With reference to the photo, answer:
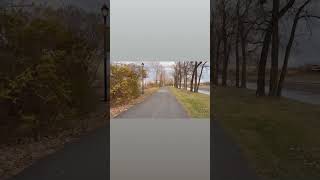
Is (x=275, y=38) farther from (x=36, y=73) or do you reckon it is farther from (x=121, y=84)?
(x=36, y=73)

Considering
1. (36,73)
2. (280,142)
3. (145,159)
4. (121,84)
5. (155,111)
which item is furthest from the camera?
(121,84)

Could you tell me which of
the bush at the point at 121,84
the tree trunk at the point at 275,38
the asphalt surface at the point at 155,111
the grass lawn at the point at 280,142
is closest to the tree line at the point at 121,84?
the bush at the point at 121,84

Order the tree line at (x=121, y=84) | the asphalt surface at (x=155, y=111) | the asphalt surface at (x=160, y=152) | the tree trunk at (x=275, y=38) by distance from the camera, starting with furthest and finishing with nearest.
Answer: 1. the tree trunk at (x=275, y=38)
2. the tree line at (x=121, y=84)
3. the asphalt surface at (x=155, y=111)
4. the asphalt surface at (x=160, y=152)

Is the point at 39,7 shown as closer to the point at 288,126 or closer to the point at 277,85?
the point at 288,126

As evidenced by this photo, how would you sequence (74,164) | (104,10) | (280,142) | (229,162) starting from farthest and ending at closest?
(104,10) < (280,142) < (229,162) < (74,164)

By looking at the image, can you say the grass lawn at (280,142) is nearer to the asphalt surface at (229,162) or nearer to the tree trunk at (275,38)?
the asphalt surface at (229,162)

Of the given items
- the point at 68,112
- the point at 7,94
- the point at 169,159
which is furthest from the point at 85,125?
the point at 169,159

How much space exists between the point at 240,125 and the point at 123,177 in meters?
8.82

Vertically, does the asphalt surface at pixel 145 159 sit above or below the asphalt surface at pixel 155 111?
above

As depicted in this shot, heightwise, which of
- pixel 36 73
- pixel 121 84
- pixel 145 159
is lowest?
pixel 145 159

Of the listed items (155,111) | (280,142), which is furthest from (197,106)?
(280,142)

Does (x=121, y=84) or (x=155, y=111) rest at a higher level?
(x=121, y=84)

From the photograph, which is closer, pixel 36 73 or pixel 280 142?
pixel 36 73

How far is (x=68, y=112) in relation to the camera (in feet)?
40.2
